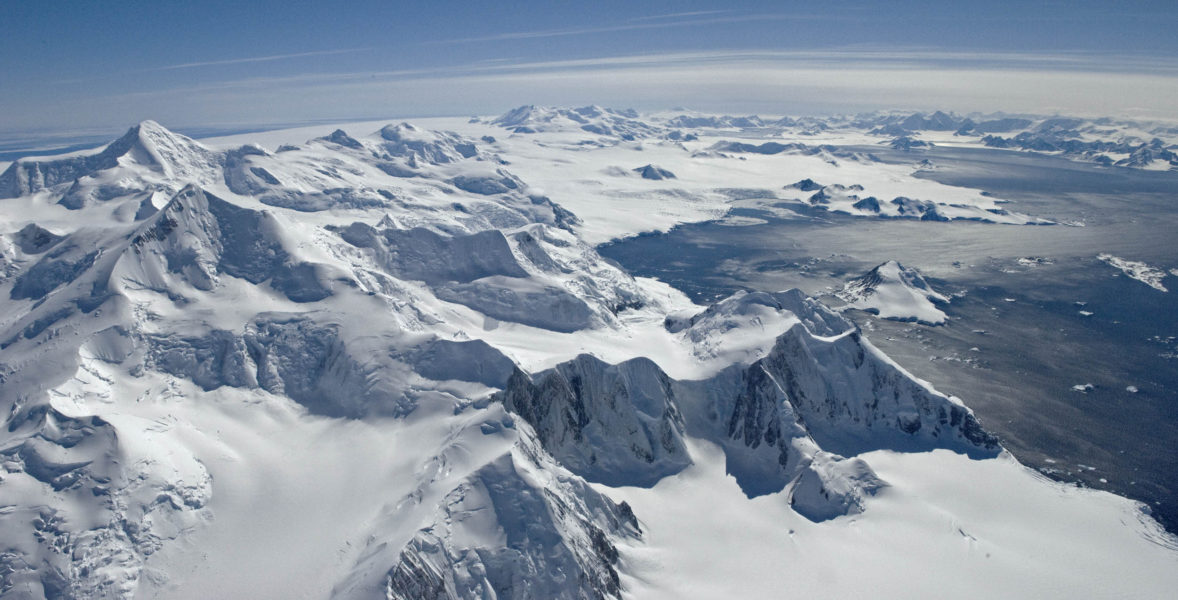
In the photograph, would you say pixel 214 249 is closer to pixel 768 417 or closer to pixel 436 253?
pixel 436 253

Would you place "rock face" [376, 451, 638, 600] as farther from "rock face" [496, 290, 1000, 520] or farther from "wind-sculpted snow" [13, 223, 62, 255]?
"wind-sculpted snow" [13, 223, 62, 255]

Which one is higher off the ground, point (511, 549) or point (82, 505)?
point (511, 549)

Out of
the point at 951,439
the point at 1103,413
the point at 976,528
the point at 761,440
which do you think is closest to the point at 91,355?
the point at 761,440

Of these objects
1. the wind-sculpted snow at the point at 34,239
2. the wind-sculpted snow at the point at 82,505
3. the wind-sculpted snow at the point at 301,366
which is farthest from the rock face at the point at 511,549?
the wind-sculpted snow at the point at 34,239

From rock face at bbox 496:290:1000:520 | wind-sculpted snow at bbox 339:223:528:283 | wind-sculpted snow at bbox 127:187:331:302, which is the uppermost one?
wind-sculpted snow at bbox 127:187:331:302

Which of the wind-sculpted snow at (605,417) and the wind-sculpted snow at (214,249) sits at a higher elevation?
the wind-sculpted snow at (214,249)

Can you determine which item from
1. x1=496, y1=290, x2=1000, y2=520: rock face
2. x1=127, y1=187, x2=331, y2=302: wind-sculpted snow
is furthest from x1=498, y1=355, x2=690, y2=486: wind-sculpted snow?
x1=127, y1=187, x2=331, y2=302: wind-sculpted snow

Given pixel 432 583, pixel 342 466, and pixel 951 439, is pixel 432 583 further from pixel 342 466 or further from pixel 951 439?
pixel 951 439

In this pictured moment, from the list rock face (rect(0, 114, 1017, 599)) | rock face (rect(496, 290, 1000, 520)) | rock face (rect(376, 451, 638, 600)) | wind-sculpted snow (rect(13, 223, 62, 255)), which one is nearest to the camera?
rock face (rect(376, 451, 638, 600))

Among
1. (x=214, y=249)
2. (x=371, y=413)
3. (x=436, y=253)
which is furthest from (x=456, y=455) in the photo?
(x=436, y=253)

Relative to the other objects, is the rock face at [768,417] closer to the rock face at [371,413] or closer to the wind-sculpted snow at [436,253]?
the rock face at [371,413]
